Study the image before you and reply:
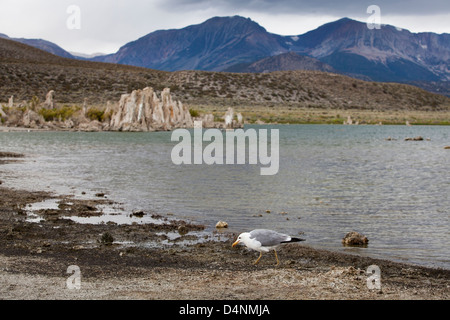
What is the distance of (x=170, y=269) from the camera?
905 cm

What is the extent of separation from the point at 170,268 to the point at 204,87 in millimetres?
119581

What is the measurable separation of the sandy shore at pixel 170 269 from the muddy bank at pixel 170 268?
0.05 ft

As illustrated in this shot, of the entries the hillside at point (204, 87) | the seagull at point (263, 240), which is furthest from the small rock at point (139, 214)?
the hillside at point (204, 87)

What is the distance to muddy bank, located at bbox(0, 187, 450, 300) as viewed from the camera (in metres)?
7.58

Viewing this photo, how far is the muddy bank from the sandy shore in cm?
1

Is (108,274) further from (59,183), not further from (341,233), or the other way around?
(59,183)

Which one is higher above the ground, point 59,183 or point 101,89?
point 101,89

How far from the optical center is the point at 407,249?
1126 centimetres

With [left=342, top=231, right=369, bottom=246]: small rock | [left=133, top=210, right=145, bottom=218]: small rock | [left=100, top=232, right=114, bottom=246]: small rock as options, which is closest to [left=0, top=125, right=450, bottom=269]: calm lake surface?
[left=342, top=231, right=369, bottom=246]: small rock

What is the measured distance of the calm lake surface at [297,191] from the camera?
12809 mm

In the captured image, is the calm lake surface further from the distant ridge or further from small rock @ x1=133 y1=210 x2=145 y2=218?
the distant ridge

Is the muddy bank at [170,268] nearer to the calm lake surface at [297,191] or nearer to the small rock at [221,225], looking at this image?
the small rock at [221,225]
